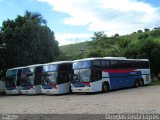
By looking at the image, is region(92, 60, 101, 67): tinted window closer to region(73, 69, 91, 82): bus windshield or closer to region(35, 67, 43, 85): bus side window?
region(73, 69, 91, 82): bus windshield

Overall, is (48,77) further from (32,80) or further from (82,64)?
(82,64)

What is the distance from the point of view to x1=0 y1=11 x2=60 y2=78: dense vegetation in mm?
41656

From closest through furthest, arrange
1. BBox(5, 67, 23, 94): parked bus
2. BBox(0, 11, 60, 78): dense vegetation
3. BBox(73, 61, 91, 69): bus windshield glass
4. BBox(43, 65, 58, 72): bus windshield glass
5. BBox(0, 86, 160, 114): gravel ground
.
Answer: BBox(0, 86, 160, 114): gravel ground
BBox(73, 61, 91, 69): bus windshield glass
BBox(43, 65, 58, 72): bus windshield glass
BBox(5, 67, 23, 94): parked bus
BBox(0, 11, 60, 78): dense vegetation

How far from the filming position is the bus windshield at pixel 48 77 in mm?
31203

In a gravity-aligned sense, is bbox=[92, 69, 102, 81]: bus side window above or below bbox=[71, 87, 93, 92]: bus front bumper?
above

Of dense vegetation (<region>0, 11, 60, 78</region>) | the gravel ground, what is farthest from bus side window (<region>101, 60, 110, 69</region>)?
dense vegetation (<region>0, 11, 60, 78</region>)

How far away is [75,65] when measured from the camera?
3052 centimetres

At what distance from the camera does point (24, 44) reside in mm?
41969


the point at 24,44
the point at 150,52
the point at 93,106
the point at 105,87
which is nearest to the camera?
the point at 93,106

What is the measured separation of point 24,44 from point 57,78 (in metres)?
12.3

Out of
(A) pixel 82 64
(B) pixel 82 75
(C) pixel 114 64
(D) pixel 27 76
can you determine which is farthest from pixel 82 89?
(D) pixel 27 76

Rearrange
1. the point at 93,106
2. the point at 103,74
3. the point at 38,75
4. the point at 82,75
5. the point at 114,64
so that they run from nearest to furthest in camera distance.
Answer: the point at 93,106 → the point at 82,75 → the point at 103,74 → the point at 114,64 → the point at 38,75

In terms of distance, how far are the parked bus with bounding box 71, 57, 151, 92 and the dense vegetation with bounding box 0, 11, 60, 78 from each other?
12242mm

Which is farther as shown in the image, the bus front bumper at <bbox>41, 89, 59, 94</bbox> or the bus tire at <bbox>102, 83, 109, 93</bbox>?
the bus front bumper at <bbox>41, 89, 59, 94</bbox>
